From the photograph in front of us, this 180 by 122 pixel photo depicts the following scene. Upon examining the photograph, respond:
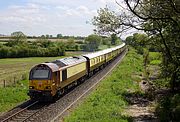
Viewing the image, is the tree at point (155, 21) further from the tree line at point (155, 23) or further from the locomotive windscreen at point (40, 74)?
the locomotive windscreen at point (40, 74)

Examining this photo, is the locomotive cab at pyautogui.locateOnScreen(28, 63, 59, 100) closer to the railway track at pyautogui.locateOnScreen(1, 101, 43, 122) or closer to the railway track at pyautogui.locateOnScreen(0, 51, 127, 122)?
the railway track at pyautogui.locateOnScreen(0, 51, 127, 122)

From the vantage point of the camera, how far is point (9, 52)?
10150 centimetres

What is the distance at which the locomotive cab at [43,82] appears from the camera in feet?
79.6

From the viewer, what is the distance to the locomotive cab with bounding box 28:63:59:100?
24266 millimetres

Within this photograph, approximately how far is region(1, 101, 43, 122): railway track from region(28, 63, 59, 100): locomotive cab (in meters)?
0.94

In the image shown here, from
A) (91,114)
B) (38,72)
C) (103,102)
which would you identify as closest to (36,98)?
(38,72)

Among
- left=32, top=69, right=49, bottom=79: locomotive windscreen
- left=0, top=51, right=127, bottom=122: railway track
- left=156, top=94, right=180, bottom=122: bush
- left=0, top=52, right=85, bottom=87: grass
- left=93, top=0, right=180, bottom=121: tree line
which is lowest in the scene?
left=0, top=52, right=85, bottom=87: grass

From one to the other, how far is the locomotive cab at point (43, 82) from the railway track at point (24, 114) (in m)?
0.94

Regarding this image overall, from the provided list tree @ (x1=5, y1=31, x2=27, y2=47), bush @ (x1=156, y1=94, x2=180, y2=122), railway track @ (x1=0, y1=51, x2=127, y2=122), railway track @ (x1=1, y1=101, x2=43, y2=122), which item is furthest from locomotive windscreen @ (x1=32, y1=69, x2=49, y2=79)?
tree @ (x1=5, y1=31, x2=27, y2=47)

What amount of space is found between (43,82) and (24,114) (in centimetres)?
390

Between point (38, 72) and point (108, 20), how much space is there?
8.36 metres

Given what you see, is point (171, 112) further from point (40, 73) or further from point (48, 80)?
point (40, 73)

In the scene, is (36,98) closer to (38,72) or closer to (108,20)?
(38,72)

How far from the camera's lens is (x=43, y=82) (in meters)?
24.5
